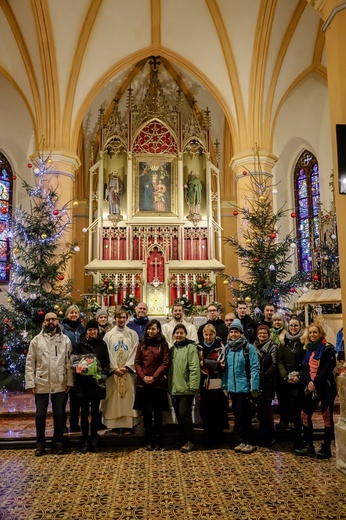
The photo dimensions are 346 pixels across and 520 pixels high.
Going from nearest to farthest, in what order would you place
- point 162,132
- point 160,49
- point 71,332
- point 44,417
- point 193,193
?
point 44,417 < point 71,332 < point 160,49 < point 193,193 < point 162,132

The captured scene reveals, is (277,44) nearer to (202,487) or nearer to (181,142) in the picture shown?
(181,142)

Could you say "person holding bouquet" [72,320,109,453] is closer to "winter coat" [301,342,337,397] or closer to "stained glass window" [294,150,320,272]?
"winter coat" [301,342,337,397]

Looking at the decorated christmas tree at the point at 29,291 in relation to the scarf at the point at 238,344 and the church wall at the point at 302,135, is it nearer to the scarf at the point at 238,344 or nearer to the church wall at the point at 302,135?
the scarf at the point at 238,344

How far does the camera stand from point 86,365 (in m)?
5.01

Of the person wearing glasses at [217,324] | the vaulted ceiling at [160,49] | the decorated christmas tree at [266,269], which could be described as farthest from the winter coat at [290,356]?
the vaulted ceiling at [160,49]

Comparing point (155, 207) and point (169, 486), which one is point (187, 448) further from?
point (155, 207)

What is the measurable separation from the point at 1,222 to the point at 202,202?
234 inches

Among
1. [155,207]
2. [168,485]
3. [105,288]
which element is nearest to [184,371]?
[168,485]

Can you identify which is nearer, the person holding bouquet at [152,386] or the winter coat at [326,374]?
the winter coat at [326,374]

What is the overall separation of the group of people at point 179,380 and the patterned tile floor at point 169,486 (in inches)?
11.6

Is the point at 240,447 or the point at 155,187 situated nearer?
the point at 240,447

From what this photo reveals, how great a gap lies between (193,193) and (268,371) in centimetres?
938

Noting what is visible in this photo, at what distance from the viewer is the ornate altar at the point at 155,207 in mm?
13070

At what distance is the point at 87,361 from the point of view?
505cm
